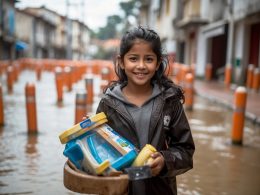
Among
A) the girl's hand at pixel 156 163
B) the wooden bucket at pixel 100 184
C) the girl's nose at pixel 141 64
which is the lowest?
the wooden bucket at pixel 100 184

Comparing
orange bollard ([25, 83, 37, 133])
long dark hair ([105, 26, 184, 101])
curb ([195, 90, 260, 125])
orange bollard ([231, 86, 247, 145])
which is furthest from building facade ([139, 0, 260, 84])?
long dark hair ([105, 26, 184, 101])

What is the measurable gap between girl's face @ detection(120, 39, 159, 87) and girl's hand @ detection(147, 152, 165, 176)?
52 centimetres

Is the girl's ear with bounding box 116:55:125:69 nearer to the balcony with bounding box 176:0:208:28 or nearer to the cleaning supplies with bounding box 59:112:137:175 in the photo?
the cleaning supplies with bounding box 59:112:137:175

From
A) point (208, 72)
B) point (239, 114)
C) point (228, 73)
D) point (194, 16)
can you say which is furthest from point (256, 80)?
point (239, 114)

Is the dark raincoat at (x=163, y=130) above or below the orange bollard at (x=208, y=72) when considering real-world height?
above

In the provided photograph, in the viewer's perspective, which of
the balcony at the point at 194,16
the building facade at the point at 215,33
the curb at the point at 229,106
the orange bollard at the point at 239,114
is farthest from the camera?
the balcony at the point at 194,16

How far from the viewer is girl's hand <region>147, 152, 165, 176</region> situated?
2.26 metres

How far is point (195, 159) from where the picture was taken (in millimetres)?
6328

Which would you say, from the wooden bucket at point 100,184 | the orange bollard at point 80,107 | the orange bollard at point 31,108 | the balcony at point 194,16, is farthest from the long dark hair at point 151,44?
the balcony at point 194,16

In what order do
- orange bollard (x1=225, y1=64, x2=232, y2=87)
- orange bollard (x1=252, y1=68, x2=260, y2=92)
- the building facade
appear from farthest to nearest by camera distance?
orange bollard (x1=225, y1=64, x2=232, y2=87), the building facade, orange bollard (x1=252, y1=68, x2=260, y2=92)

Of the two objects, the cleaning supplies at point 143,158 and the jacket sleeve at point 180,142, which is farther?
the jacket sleeve at point 180,142

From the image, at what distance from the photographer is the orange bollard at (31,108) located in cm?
775

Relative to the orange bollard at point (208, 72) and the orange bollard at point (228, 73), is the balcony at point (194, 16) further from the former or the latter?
the orange bollard at point (228, 73)

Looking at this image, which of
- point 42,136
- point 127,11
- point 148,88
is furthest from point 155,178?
point 127,11
